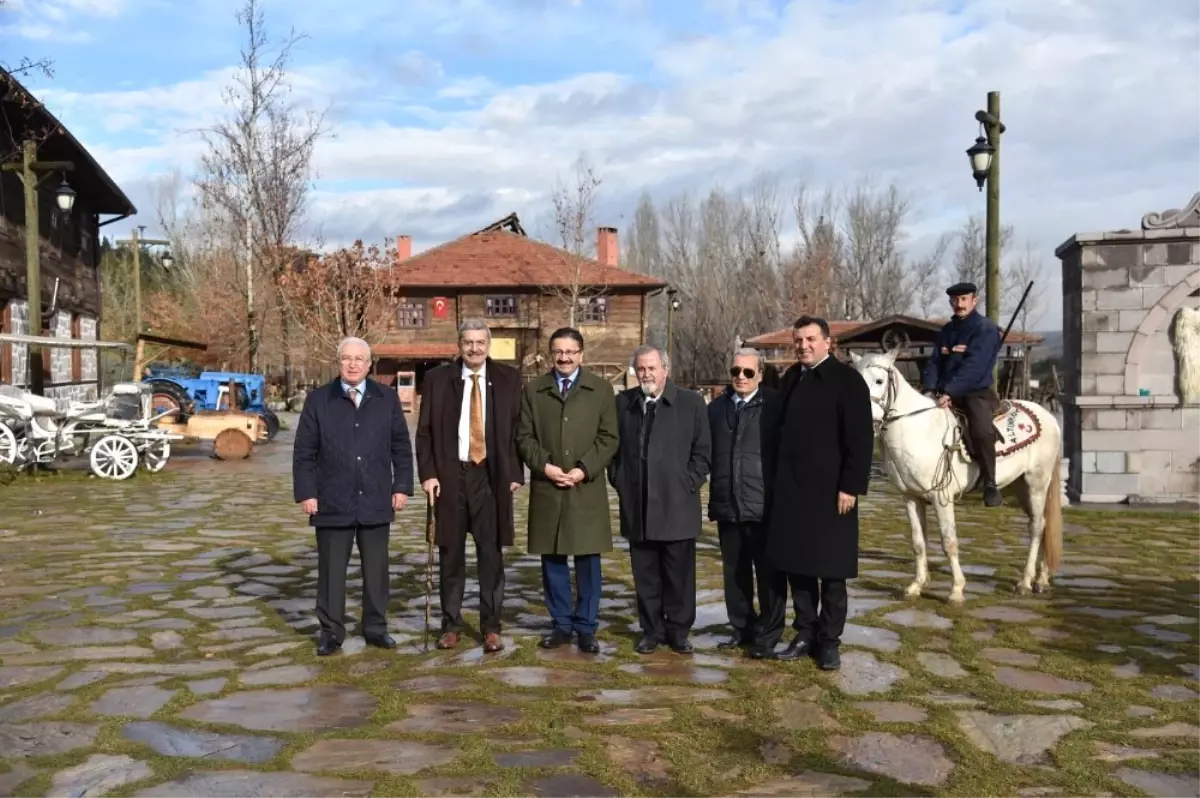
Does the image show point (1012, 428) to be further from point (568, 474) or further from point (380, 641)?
point (380, 641)

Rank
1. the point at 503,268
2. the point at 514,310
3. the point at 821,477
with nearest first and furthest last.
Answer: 1. the point at 821,477
2. the point at 514,310
3. the point at 503,268

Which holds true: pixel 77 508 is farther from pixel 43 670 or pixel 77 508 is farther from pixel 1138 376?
pixel 1138 376

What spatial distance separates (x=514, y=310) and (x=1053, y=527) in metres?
35.1

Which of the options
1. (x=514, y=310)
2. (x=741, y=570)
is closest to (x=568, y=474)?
(x=741, y=570)

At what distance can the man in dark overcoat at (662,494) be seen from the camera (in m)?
5.84

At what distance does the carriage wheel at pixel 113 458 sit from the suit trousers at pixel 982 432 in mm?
11766

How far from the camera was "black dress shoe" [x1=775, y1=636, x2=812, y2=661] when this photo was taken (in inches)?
225

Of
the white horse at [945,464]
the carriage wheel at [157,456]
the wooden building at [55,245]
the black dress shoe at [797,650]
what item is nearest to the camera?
the black dress shoe at [797,650]

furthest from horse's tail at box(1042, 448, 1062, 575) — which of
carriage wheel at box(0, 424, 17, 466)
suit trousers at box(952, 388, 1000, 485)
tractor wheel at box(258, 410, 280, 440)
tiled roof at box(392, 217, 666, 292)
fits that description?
tiled roof at box(392, 217, 666, 292)

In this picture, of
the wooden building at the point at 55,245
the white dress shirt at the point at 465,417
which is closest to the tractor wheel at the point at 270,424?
the wooden building at the point at 55,245

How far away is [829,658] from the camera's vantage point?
557 cm

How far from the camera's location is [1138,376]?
1242 cm

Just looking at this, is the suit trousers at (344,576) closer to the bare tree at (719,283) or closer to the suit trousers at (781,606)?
the suit trousers at (781,606)

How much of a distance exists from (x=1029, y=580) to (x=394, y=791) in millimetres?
5307
